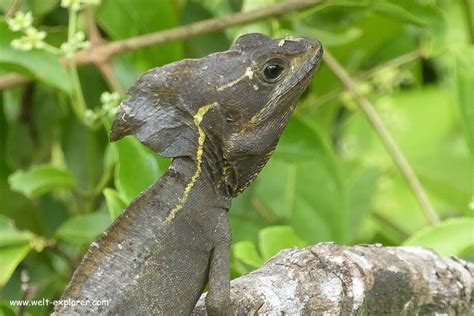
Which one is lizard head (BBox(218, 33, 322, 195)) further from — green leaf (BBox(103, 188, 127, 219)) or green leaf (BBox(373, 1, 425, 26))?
green leaf (BBox(373, 1, 425, 26))

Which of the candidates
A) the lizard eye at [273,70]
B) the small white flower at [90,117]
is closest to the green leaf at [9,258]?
the small white flower at [90,117]

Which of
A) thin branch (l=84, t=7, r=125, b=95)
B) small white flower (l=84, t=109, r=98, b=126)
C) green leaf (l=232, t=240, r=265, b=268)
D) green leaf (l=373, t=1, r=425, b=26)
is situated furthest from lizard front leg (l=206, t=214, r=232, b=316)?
green leaf (l=373, t=1, r=425, b=26)

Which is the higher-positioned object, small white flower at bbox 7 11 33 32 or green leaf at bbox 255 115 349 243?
small white flower at bbox 7 11 33 32

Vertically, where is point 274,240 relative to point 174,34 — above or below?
below

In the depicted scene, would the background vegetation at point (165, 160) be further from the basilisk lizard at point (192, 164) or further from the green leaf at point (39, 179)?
the basilisk lizard at point (192, 164)

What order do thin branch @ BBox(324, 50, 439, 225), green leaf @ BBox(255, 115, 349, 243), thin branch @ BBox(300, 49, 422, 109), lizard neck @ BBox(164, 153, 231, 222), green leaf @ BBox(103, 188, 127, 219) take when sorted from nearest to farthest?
lizard neck @ BBox(164, 153, 231, 222)
green leaf @ BBox(103, 188, 127, 219)
thin branch @ BBox(324, 50, 439, 225)
green leaf @ BBox(255, 115, 349, 243)
thin branch @ BBox(300, 49, 422, 109)

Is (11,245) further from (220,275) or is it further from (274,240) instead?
(220,275)

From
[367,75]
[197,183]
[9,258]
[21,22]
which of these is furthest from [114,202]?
[367,75]
